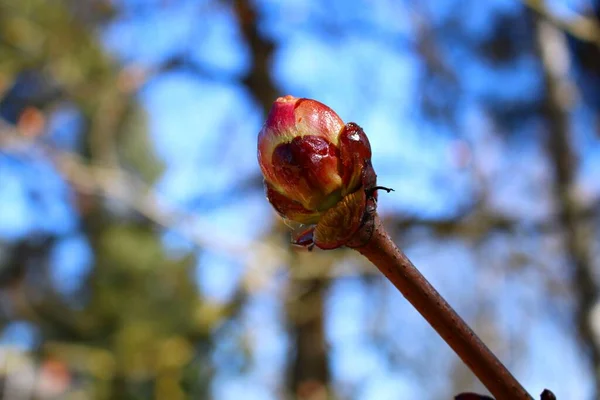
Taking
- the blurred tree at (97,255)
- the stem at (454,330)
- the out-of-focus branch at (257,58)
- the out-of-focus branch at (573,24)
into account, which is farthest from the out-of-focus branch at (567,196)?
the stem at (454,330)

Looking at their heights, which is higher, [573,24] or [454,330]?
[573,24]

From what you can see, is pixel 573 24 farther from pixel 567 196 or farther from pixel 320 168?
pixel 320 168

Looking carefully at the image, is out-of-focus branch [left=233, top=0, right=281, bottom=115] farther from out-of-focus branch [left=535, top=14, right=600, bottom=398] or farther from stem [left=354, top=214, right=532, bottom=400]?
stem [left=354, top=214, right=532, bottom=400]

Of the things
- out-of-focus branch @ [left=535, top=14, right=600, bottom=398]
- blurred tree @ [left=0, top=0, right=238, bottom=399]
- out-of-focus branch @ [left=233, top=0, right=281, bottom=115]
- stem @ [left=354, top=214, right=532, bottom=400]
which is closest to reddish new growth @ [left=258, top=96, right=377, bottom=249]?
stem @ [left=354, top=214, right=532, bottom=400]

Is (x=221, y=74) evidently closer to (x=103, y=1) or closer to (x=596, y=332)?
(x=103, y=1)

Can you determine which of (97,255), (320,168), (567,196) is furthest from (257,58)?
(97,255)

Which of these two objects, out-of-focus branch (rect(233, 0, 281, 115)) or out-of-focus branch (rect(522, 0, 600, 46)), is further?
out-of-focus branch (rect(233, 0, 281, 115))

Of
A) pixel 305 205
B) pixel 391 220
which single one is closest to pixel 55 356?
pixel 391 220

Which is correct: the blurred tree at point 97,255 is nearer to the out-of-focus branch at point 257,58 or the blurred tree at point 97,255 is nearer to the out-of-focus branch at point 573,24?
the out-of-focus branch at point 257,58
